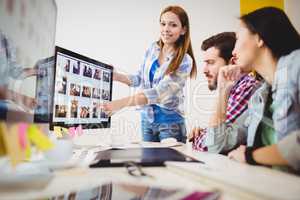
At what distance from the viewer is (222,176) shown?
0.73 metres

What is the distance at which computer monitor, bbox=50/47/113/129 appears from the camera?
3.91 feet

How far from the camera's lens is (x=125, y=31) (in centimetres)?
165

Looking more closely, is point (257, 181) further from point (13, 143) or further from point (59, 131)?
point (59, 131)

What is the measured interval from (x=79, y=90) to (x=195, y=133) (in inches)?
30.0

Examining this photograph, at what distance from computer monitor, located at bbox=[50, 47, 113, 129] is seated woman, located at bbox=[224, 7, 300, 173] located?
0.77m

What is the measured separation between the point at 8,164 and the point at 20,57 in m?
0.64

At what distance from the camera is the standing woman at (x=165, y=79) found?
5.19 feet

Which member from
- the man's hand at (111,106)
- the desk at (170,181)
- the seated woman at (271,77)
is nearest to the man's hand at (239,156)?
the seated woman at (271,77)

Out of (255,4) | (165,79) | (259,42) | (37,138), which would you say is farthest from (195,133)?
(37,138)

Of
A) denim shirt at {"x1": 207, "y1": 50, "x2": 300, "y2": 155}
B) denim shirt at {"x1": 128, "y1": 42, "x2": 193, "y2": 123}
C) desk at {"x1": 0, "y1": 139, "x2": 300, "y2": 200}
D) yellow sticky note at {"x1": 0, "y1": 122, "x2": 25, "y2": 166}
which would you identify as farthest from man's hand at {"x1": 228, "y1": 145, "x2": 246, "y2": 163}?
yellow sticky note at {"x1": 0, "y1": 122, "x2": 25, "y2": 166}

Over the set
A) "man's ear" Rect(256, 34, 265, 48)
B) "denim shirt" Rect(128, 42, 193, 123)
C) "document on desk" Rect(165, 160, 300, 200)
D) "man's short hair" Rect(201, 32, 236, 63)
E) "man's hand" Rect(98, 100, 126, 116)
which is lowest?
"document on desk" Rect(165, 160, 300, 200)

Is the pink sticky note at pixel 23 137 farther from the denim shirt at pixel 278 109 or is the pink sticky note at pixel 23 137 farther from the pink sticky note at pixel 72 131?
the denim shirt at pixel 278 109

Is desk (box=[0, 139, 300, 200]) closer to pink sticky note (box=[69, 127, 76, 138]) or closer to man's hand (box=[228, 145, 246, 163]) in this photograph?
man's hand (box=[228, 145, 246, 163])

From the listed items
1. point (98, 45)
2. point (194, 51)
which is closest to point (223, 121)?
point (194, 51)
